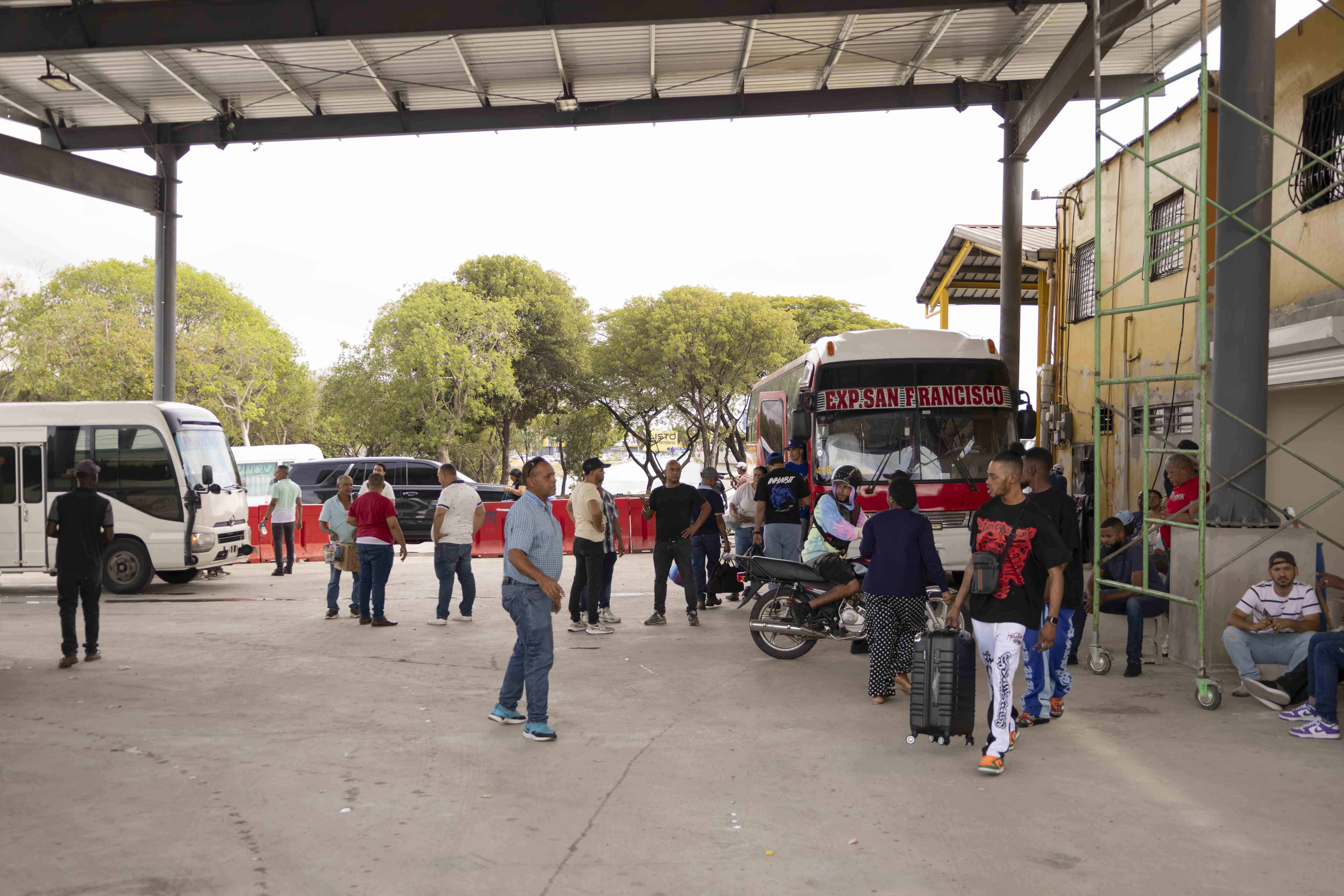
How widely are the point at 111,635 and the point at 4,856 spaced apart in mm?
7110

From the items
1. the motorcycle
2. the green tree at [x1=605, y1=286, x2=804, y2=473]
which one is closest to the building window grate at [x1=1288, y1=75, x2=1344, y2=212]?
the motorcycle

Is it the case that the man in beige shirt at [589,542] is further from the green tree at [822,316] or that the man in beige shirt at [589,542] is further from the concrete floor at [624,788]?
the green tree at [822,316]

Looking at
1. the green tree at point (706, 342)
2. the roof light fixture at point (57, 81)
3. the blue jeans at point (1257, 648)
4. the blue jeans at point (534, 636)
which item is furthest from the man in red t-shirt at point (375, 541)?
the green tree at point (706, 342)

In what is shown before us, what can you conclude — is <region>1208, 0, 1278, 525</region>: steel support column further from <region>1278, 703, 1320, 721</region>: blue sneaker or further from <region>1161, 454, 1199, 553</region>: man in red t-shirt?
<region>1278, 703, 1320, 721</region>: blue sneaker

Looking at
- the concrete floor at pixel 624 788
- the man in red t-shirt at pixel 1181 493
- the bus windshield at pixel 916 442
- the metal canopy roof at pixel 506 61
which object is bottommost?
the concrete floor at pixel 624 788

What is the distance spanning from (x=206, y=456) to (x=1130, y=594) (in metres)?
12.8

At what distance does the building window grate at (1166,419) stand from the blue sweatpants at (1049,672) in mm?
7971

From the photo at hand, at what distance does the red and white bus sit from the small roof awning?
832cm

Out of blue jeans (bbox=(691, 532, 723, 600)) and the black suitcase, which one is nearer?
the black suitcase

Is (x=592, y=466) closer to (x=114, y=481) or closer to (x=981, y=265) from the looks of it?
(x=114, y=481)

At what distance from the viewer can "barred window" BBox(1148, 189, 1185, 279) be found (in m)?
15.4

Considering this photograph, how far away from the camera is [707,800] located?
552 centimetres

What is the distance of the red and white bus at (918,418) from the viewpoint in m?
A: 12.6

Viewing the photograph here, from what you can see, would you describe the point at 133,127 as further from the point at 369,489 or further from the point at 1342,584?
the point at 1342,584
